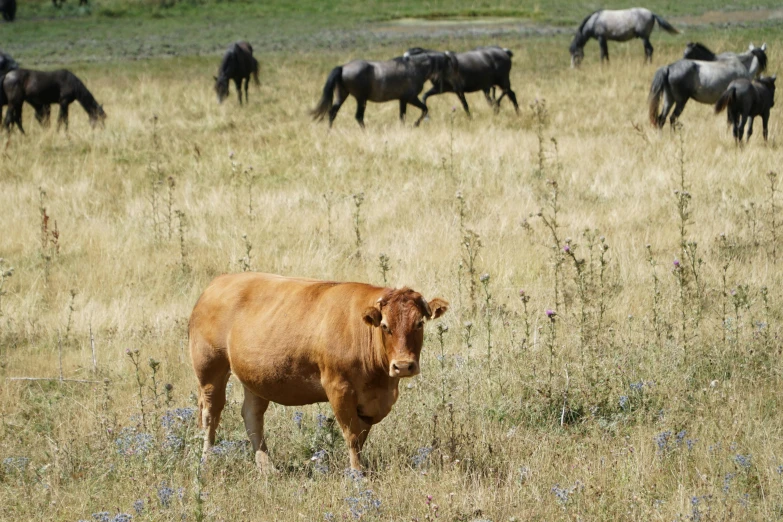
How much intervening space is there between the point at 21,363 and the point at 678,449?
4.48 metres

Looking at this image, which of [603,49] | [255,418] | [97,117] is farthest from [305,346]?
[603,49]

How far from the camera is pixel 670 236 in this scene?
9.02 m

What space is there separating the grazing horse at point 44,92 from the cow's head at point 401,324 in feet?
46.2

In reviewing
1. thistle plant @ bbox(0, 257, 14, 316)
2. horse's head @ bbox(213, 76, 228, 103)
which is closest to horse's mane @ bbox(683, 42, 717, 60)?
horse's head @ bbox(213, 76, 228, 103)

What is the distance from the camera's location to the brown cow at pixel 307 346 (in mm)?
4301

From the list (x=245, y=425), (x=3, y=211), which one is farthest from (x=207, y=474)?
(x=3, y=211)

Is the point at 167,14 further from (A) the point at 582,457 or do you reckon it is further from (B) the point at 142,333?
(A) the point at 582,457

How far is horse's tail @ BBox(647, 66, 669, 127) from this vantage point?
14.9 m

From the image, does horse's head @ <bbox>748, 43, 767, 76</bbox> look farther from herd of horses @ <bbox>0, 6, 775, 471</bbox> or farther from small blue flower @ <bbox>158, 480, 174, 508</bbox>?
small blue flower @ <bbox>158, 480, 174, 508</bbox>

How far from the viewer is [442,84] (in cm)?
1817

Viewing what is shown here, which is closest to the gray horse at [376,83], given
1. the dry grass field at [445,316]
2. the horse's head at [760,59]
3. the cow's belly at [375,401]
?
the dry grass field at [445,316]

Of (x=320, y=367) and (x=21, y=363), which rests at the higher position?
(x=320, y=367)

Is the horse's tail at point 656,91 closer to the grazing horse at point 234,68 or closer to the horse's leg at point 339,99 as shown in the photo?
the horse's leg at point 339,99

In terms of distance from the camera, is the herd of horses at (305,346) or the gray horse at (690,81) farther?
the gray horse at (690,81)
